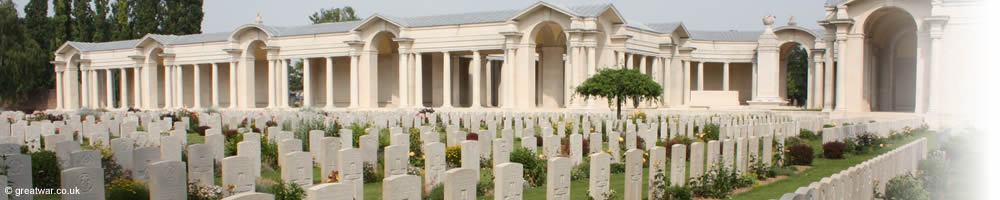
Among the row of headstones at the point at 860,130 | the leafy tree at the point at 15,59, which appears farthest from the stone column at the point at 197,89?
the row of headstones at the point at 860,130

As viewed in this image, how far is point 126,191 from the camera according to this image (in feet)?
26.9

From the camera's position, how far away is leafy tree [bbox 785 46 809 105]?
7431cm

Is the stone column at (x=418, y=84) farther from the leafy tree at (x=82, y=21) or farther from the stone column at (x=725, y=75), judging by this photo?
the leafy tree at (x=82, y=21)

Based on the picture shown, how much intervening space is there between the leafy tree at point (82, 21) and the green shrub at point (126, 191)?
58.1m

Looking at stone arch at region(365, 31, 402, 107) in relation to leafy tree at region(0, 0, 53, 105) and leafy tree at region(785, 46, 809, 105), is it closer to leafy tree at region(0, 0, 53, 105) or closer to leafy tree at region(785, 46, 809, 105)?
leafy tree at region(0, 0, 53, 105)

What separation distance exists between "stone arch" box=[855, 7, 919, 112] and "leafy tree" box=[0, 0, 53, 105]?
54295 mm

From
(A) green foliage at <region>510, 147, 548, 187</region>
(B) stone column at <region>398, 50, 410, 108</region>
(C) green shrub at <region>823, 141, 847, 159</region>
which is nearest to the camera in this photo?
(A) green foliage at <region>510, 147, 548, 187</region>

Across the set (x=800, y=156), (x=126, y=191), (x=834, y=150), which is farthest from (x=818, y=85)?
(x=126, y=191)

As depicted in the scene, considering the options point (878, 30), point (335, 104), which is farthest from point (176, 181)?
point (335, 104)

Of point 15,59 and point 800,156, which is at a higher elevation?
point 15,59

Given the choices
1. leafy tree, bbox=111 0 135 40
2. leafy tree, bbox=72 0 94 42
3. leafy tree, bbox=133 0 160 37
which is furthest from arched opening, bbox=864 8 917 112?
leafy tree, bbox=72 0 94 42

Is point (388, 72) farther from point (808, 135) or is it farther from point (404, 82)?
point (808, 135)

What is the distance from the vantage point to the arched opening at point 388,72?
46.3 metres

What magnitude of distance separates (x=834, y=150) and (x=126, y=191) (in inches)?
557
